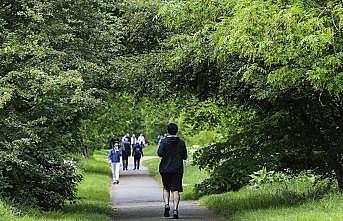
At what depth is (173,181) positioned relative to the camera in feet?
47.9

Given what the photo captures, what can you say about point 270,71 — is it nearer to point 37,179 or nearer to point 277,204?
point 277,204

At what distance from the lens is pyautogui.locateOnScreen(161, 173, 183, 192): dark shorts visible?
47.6ft

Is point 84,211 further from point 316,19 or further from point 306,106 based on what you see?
point 316,19

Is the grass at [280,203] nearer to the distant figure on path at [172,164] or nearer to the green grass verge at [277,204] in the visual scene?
the green grass verge at [277,204]

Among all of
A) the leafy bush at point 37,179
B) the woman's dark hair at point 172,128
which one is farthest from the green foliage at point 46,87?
the woman's dark hair at point 172,128

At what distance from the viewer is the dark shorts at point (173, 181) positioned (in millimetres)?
14505

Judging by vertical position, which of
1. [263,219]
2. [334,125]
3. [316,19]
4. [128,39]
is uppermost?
[128,39]

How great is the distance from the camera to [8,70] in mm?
14359

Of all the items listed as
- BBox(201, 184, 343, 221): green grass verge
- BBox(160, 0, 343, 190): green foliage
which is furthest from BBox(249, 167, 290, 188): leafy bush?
A: BBox(160, 0, 343, 190): green foliage

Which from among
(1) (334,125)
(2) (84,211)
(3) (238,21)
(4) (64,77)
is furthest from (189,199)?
(3) (238,21)

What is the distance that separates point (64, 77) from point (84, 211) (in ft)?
12.3

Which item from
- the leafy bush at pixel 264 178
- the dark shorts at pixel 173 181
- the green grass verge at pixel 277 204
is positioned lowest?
the green grass verge at pixel 277 204

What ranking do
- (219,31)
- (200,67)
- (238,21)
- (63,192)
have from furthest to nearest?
(63,192)
(200,67)
(219,31)
(238,21)

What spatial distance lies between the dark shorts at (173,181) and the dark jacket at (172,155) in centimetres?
14
